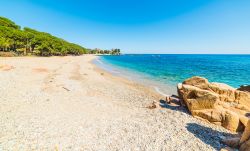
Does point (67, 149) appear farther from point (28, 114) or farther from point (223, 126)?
point (223, 126)

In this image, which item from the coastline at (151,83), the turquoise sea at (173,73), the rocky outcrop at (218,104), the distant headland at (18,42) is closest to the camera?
the rocky outcrop at (218,104)

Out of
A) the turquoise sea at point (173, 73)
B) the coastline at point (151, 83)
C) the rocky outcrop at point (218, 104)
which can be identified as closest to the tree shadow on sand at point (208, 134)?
the rocky outcrop at point (218, 104)

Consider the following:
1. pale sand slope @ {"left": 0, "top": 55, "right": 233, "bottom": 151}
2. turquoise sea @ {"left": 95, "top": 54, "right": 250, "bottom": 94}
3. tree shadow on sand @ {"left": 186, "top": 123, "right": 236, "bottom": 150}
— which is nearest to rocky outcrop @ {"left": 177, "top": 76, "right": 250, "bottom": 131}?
pale sand slope @ {"left": 0, "top": 55, "right": 233, "bottom": 151}

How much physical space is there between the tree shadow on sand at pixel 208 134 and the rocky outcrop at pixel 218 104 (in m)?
1.23

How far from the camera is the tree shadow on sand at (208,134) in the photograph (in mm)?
7866

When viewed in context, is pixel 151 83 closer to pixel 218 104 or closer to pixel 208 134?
pixel 218 104

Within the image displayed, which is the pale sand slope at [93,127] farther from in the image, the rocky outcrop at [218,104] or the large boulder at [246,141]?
the large boulder at [246,141]

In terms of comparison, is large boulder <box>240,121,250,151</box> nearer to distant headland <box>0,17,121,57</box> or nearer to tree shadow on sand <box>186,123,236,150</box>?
tree shadow on sand <box>186,123,236,150</box>

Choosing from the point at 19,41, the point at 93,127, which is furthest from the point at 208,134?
the point at 19,41

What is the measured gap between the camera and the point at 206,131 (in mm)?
9078

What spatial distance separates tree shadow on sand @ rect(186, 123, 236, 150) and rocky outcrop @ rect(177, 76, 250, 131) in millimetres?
1227

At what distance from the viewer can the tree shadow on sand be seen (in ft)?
25.8

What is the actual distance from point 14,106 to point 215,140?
12.7 m

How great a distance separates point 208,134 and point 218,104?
3.42 metres
